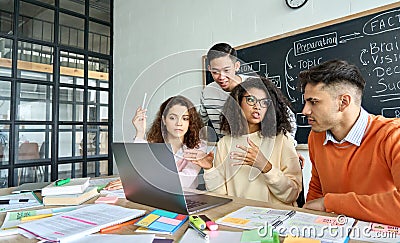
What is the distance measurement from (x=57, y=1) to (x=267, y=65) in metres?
2.13

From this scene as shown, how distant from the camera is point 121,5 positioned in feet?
10.8

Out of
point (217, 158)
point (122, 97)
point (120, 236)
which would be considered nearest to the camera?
point (120, 236)

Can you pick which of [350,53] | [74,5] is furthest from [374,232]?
[74,5]

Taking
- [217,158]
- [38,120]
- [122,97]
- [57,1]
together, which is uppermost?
[57,1]

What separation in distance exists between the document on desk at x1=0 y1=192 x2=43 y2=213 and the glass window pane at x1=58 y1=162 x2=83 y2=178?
5.92ft

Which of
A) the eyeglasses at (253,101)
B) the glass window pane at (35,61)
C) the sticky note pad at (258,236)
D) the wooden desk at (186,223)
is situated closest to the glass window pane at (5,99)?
the glass window pane at (35,61)

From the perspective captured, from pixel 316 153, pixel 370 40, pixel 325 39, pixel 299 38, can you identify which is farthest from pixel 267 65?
pixel 316 153

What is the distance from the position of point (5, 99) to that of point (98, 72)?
92cm

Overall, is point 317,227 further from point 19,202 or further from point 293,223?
point 19,202

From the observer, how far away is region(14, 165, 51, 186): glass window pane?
2.68m

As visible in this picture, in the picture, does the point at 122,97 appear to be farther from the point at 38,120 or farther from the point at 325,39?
the point at 325,39

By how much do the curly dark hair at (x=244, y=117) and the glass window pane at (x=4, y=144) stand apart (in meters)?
2.16

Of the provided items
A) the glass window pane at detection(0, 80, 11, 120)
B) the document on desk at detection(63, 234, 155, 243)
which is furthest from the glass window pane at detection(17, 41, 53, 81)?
the document on desk at detection(63, 234, 155, 243)

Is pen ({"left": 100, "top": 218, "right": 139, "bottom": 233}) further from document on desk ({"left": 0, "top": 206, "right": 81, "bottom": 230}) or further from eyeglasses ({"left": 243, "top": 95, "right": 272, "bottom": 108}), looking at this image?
eyeglasses ({"left": 243, "top": 95, "right": 272, "bottom": 108})
